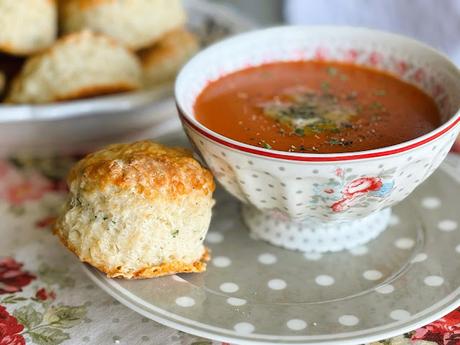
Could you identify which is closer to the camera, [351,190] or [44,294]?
[351,190]

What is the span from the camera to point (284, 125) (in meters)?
1.71

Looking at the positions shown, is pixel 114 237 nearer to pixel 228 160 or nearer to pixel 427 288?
pixel 228 160

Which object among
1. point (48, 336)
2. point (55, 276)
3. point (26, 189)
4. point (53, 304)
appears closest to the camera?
point (48, 336)

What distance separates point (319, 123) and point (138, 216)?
51 centimetres

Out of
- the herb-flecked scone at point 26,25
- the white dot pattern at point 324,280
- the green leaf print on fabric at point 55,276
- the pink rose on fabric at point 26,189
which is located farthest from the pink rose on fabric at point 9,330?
the herb-flecked scone at point 26,25

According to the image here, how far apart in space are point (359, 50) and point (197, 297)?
2.98 feet

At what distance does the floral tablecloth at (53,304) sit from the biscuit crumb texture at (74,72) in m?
0.37

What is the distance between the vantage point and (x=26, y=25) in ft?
7.47

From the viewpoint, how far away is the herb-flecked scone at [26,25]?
87.8 inches

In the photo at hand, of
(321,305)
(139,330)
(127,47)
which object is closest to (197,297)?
(139,330)

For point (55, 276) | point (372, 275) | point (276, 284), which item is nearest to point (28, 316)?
point (55, 276)

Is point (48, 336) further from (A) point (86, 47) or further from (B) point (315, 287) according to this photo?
(A) point (86, 47)

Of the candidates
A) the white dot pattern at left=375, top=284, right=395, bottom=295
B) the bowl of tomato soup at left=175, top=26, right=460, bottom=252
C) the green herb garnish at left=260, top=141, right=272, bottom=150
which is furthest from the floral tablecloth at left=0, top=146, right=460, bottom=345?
the green herb garnish at left=260, top=141, right=272, bottom=150

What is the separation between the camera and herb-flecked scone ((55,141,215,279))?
1.52 metres
